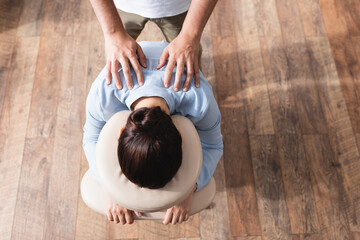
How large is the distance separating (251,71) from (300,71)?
0.29m

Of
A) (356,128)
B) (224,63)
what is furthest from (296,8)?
(356,128)

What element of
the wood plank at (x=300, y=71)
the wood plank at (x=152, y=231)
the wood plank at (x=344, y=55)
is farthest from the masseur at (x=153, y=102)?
the wood plank at (x=344, y=55)

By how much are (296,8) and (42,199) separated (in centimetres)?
184

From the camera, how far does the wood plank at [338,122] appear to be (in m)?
1.47

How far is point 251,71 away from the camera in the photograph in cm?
170

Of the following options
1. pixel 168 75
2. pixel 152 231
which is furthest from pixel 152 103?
pixel 152 231

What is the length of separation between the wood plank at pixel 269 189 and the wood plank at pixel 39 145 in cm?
104

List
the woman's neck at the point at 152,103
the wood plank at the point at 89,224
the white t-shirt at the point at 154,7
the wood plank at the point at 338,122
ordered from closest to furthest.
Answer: the woman's neck at the point at 152,103
the white t-shirt at the point at 154,7
the wood plank at the point at 89,224
the wood plank at the point at 338,122

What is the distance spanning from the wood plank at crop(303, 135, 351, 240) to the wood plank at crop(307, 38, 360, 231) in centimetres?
3

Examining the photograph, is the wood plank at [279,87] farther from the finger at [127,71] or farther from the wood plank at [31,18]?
the wood plank at [31,18]

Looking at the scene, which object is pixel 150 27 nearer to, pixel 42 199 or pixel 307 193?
pixel 42 199

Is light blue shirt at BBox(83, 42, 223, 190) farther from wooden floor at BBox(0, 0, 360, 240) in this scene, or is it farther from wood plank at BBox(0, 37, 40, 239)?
wood plank at BBox(0, 37, 40, 239)

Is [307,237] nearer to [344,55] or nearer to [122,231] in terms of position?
[122,231]

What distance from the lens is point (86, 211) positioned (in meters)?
1.39
